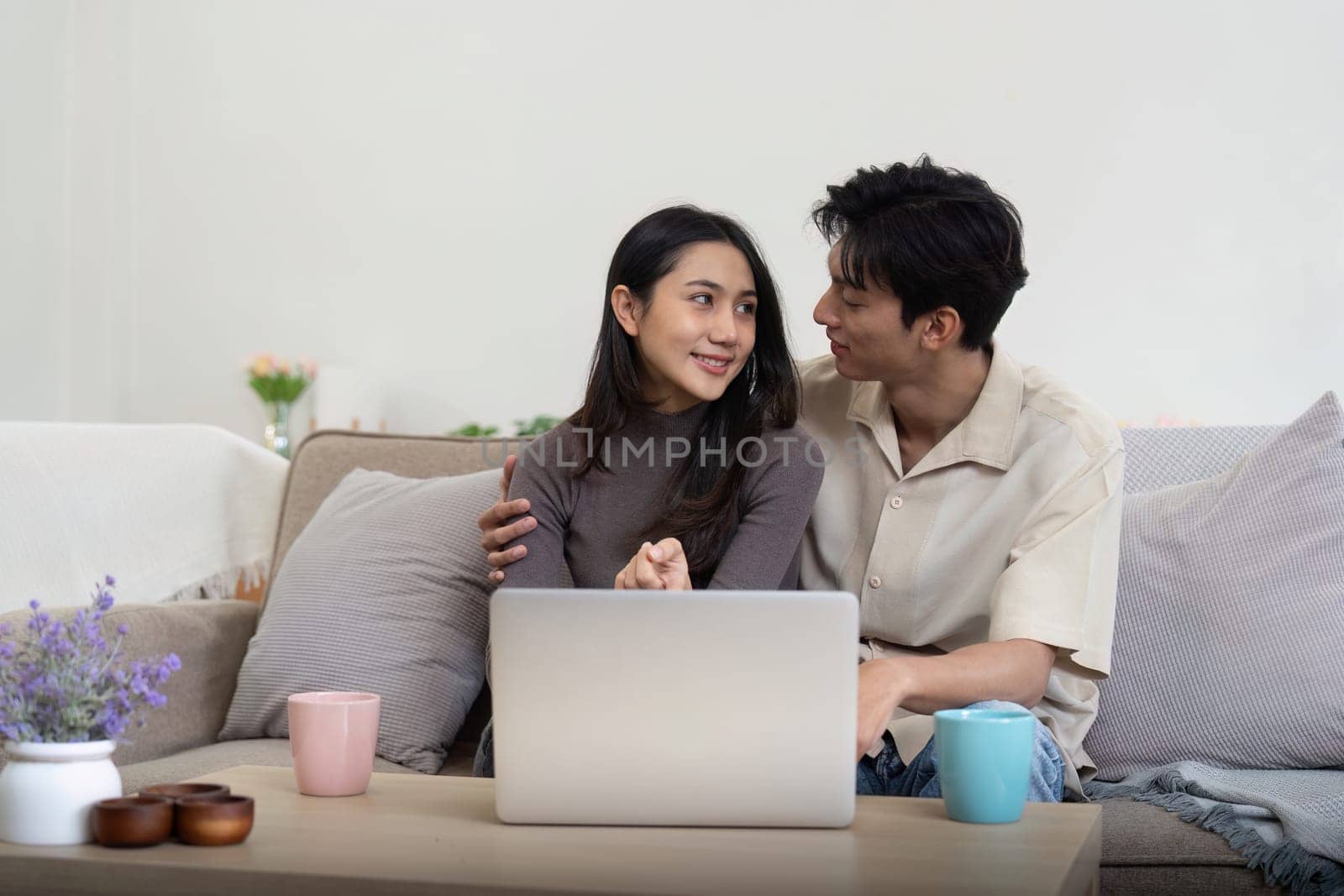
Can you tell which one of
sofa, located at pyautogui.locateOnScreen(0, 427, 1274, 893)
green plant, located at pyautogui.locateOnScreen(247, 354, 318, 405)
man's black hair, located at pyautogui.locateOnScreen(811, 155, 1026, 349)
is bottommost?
sofa, located at pyautogui.locateOnScreen(0, 427, 1274, 893)

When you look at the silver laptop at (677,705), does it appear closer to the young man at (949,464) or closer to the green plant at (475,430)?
the young man at (949,464)

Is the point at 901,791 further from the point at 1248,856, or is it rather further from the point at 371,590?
the point at 371,590

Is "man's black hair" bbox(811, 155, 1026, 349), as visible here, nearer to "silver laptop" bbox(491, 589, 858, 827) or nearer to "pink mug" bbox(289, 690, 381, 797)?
"silver laptop" bbox(491, 589, 858, 827)

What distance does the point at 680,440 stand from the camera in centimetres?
162

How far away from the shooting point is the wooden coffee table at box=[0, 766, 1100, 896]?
0.85 metres

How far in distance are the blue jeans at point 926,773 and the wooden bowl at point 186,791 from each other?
0.37m

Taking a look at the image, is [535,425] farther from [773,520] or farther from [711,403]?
[773,520]

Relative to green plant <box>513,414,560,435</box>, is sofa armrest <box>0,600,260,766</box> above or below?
below

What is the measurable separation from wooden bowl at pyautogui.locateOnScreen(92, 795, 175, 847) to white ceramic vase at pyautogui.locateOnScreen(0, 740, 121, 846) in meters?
0.03

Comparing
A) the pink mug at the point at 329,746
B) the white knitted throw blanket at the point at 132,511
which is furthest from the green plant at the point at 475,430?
the pink mug at the point at 329,746

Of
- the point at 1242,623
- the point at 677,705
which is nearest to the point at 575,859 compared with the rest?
the point at 677,705

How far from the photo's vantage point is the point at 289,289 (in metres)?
4.57

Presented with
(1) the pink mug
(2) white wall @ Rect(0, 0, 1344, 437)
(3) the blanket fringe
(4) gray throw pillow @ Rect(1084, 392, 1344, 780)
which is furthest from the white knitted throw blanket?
(2) white wall @ Rect(0, 0, 1344, 437)

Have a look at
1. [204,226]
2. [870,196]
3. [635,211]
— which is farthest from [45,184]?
[870,196]
